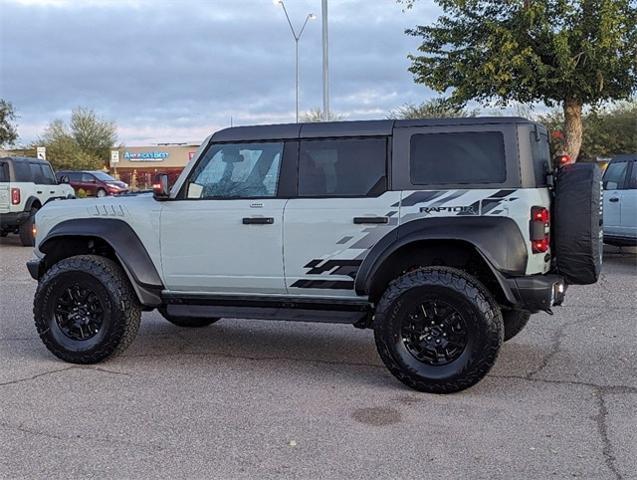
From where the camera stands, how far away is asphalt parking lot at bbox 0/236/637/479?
3.96 meters

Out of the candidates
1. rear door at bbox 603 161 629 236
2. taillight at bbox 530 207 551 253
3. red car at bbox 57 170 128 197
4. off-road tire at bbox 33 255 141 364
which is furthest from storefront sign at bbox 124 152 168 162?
taillight at bbox 530 207 551 253

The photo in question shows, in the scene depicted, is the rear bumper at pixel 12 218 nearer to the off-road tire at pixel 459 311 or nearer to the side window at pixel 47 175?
the side window at pixel 47 175

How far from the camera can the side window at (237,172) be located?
5832 millimetres

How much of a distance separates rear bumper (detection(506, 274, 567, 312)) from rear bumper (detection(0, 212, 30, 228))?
13.4 meters

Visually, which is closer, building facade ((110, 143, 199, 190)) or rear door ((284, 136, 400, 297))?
rear door ((284, 136, 400, 297))

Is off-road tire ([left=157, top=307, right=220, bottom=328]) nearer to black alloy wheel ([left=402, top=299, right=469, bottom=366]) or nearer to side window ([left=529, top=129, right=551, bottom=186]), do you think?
black alloy wheel ([left=402, top=299, right=469, bottom=366])

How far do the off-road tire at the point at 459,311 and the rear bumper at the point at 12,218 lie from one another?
12.7m

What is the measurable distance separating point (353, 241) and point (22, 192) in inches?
492

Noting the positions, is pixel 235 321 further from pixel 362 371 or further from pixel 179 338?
pixel 362 371

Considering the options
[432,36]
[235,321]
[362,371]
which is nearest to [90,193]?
[432,36]

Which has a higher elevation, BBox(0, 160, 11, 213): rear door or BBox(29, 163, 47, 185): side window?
BBox(29, 163, 47, 185): side window

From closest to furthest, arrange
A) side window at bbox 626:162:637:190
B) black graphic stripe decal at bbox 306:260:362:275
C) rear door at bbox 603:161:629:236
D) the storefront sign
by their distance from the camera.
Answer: black graphic stripe decal at bbox 306:260:362:275
side window at bbox 626:162:637:190
rear door at bbox 603:161:629:236
the storefront sign

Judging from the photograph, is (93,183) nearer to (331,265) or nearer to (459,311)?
(331,265)

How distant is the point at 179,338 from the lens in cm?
712
